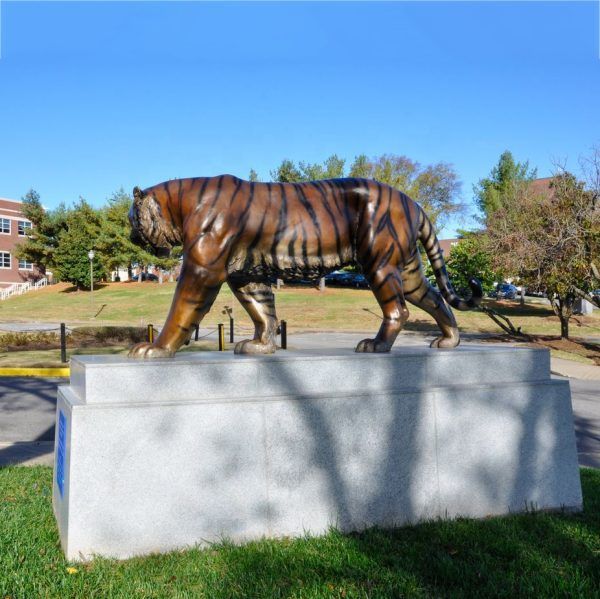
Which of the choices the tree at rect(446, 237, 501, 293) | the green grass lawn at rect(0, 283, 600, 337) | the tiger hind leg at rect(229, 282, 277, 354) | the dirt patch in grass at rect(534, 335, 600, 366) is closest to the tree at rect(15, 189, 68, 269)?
the green grass lawn at rect(0, 283, 600, 337)

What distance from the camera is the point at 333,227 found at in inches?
184

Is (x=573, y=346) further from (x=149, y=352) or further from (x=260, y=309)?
(x=149, y=352)

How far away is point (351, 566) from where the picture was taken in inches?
137

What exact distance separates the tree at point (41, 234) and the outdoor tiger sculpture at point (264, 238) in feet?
177

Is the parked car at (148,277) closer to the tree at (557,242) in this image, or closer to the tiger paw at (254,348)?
the tree at (557,242)

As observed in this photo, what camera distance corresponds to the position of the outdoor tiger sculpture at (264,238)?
14.2 ft

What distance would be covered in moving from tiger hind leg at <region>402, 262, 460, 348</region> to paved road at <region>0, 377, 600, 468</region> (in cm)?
296

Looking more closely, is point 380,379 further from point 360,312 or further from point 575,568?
point 360,312

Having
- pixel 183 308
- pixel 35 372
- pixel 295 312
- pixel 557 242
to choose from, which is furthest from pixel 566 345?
pixel 183 308

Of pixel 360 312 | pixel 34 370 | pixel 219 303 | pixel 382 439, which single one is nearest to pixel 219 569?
pixel 382 439

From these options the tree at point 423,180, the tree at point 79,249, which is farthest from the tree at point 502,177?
the tree at point 79,249

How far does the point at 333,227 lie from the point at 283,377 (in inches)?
49.7

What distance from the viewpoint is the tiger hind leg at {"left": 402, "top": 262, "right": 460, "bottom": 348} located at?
516 cm

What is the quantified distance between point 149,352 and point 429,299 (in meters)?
2.48
